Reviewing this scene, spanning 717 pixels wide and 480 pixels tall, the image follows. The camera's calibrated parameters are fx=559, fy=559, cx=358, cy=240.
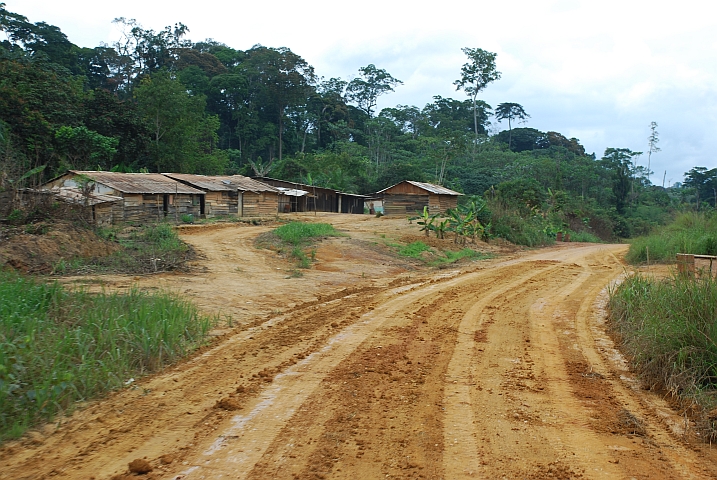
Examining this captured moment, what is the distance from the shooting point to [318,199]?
155 feet

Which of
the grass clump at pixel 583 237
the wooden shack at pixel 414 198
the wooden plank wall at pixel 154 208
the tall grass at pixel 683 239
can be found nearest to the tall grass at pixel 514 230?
the wooden shack at pixel 414 198

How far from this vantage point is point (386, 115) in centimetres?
7262

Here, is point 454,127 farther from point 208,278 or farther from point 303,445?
point 303,445

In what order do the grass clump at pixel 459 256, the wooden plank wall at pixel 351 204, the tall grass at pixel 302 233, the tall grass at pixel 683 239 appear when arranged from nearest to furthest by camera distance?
the tall grass at pixel 683 239 < the tall grass at pixel 302 233 < the grass clump at pixel 459 256 < the wooden plank wall at pixel 351 204

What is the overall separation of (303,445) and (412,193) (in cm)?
3611

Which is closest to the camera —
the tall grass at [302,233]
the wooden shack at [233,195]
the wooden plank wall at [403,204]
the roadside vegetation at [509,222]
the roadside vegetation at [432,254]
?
the tall grass at [302,233]

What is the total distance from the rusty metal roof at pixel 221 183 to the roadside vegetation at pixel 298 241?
42.0 feet

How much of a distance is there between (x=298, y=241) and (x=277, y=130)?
5053 cm

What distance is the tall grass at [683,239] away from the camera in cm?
1619

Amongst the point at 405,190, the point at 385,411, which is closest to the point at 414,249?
the point at 385,411

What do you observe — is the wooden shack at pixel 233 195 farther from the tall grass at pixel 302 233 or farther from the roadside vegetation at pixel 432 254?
the roadside vegetation at pixel 432 254

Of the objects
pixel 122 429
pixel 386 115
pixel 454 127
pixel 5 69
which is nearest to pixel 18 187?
pixel 122 429

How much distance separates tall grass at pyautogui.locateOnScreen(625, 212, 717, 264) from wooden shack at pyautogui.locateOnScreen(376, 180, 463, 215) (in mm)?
18763

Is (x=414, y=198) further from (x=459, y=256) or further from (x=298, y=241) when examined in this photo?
(x=298, y=241)
